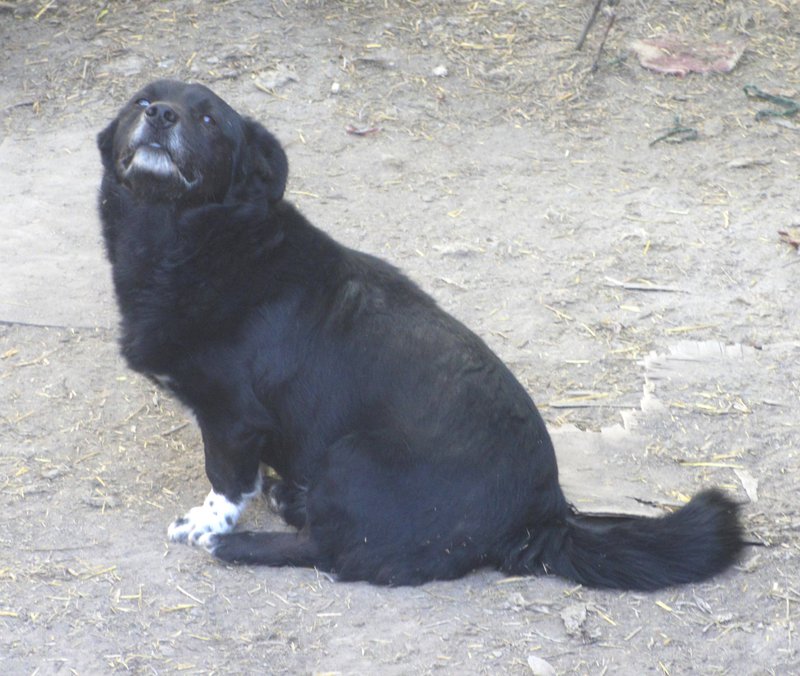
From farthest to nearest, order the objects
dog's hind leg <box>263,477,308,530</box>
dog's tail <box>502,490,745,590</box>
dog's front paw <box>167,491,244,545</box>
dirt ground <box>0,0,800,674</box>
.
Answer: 1. dog's hind leg <box>263,477,308,530</box>
2. dog's front paw <box>167,491,244,545</box>
3. dog's tail <box>502,490,745,590</box>
4. dirt ground <box>0,0,800,674</box>

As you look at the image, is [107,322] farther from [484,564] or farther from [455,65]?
[455,65]

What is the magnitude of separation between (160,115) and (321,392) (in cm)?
114

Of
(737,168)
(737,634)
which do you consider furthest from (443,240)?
(737,634)

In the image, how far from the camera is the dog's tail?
3871 millimetres

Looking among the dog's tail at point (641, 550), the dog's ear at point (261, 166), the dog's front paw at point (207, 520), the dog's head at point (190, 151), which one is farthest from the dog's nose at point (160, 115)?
the dog's tail at point (641, 550)

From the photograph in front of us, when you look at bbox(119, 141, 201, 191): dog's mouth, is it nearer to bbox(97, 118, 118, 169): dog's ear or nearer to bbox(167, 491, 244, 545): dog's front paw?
bbox(97, 118, 118, 169): dog's ear

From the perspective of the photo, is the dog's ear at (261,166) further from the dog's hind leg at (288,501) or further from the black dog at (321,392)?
the dog's hind leg at (288,501)

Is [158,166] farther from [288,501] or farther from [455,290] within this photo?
[455,290]

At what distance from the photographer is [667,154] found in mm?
7336

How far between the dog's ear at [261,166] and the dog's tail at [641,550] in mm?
1595

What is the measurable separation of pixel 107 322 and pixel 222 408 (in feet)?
5.74

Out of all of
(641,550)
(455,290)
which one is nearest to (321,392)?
(641,550)

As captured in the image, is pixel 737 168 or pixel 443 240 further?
pixel 737 168

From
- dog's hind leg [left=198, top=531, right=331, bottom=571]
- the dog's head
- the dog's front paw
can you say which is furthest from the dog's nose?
dog's hind leg [left=198, top=531, right=331, bottom=571]
